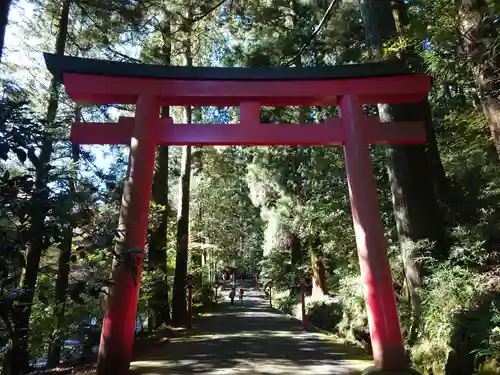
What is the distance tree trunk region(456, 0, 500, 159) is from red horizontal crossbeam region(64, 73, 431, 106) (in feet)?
4.01

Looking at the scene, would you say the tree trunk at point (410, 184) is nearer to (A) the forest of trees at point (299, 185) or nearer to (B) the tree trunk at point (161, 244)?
(A) the forest of trees at point (299, 185)

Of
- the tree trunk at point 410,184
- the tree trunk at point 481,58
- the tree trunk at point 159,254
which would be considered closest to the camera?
the tree trunk at point 481,58

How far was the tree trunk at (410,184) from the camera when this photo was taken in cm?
516

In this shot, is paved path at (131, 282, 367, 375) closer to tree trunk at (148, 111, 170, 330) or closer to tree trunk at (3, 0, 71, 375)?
tree trunk at (148, 111, 170, 330)

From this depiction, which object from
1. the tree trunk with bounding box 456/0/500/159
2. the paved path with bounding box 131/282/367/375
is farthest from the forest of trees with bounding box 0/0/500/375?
the paved path with bounding box 131/282/367/375

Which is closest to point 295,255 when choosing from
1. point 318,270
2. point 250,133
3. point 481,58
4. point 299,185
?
point 318,270

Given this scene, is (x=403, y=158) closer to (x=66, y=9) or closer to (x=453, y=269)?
(x=453, y=269)

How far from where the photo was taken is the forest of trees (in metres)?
2.52

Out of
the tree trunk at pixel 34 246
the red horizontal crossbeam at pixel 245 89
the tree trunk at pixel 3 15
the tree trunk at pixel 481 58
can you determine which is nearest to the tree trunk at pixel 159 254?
the tree trunk at pixel 34 246

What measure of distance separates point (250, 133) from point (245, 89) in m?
0.62

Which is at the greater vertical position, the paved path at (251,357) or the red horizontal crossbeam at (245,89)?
the red horizontal crossbeam at (245,89)

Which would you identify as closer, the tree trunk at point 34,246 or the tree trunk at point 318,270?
the tree trunk at point 34,246

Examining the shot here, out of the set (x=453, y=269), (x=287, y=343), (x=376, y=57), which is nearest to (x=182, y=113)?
(x=376, y=57)

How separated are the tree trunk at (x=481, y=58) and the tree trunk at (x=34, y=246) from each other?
12.0 ft
